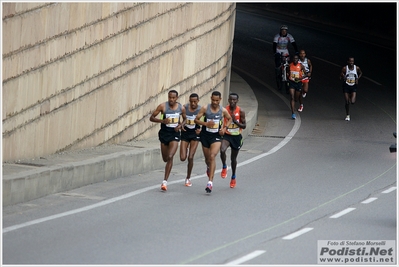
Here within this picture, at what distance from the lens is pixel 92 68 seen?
63.0 feet

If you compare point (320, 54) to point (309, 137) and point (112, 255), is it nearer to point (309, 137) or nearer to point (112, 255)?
point (309, 137)

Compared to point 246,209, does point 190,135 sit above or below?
above

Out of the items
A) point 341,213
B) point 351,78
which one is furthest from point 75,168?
point 351,78

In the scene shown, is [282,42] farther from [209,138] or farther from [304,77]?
[209,138]

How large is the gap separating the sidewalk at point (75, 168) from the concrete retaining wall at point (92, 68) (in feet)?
1.56

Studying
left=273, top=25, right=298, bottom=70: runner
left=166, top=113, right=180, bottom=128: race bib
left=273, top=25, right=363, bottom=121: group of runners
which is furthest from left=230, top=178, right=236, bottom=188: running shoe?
left=273, top=25, right=298, bottom=70: runner

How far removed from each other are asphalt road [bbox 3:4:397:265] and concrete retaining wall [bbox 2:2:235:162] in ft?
5.38

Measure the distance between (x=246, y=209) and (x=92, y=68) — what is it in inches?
224

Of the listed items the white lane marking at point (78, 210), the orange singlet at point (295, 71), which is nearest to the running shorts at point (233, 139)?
the white lane marking at point (78, 210)

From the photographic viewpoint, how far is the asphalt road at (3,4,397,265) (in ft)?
38.0

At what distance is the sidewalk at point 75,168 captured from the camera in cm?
→ 1480

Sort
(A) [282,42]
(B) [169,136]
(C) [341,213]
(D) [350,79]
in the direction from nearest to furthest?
1. (C) [341,213]
2. (B) [169,136]
3. (D) [350,79]
4. (A) [282,42]

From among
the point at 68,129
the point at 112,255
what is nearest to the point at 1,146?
the point at 68,129

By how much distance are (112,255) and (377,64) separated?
99.1ft
